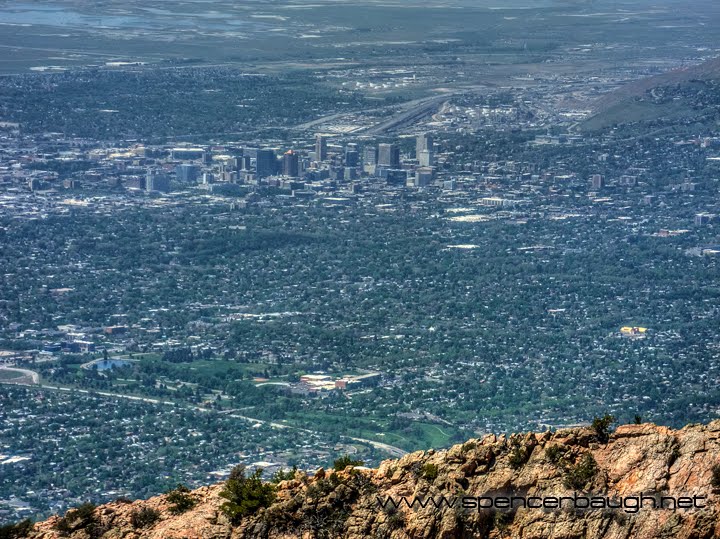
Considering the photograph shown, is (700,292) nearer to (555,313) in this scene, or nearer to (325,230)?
(555,313)

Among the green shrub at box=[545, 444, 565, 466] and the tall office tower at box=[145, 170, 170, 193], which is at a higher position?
the green shrub at box=[545, 444, 565, 466]

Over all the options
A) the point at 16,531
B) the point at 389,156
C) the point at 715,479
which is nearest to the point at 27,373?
the point at 16,531

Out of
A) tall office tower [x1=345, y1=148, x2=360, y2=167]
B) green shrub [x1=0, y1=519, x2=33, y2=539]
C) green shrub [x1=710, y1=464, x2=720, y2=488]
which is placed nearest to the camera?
green shrub [x1=710, y1=464, x2=720, y2=488]

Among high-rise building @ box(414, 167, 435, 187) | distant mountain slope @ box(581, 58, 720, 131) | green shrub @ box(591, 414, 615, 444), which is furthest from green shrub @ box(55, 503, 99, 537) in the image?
distant mountain slope @ box(581, 58, 720, 131)

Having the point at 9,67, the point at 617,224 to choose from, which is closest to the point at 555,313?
the point at 617,224

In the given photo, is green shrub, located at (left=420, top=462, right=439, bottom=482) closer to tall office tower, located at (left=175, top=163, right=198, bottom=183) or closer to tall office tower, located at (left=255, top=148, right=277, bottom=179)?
tall office tower, located at (left=175, top=163, right=198, bottom=183)
